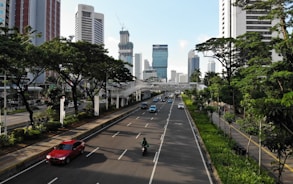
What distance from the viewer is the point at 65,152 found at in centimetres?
1653

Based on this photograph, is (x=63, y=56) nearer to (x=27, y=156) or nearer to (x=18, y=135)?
(x=18, y=135)

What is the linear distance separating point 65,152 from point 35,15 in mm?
105797

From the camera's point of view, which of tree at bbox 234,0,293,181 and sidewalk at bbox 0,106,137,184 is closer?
tree at bbox 234,0,293,181

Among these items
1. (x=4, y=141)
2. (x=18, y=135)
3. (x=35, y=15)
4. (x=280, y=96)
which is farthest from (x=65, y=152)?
(x=35, y=15)

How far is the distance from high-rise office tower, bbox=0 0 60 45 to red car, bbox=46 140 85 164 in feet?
263

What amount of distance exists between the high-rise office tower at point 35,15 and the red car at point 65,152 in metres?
80.3

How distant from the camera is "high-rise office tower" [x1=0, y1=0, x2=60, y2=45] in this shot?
87.3 metres

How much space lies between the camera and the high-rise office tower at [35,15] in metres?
87.3

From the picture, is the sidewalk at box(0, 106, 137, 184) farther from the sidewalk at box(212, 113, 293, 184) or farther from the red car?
the sidewalk at box(212, 113, 293, 184)

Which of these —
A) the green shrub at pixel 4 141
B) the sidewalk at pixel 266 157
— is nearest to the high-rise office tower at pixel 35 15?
the green shrub at pixel 4 141

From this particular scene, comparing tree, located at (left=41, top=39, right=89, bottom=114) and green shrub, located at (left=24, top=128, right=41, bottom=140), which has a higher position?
tree, located at (left=41, top=39, right=89, bottom=114)

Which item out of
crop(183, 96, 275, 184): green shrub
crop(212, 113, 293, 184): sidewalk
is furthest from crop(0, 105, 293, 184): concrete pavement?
crop(183, 96, 275, 184): green shrub

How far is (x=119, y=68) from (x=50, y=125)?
24.6 m

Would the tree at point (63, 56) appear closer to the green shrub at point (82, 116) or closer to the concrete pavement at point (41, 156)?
the green shrub at point (82, 116)
